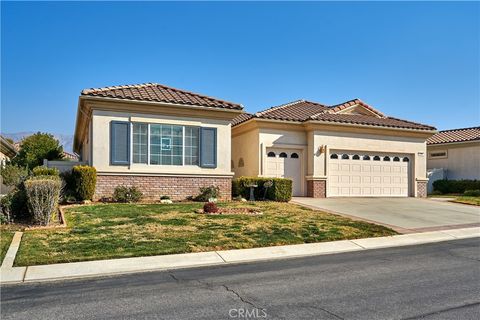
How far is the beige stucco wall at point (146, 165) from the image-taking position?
15.7m

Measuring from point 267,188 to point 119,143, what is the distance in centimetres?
640

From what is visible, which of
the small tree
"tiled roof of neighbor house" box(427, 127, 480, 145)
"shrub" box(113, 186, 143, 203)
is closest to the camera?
"shrub" box(113, 186, 143, 203)

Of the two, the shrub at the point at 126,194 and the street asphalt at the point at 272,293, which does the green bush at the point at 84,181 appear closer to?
the shrub at the point at 126,194

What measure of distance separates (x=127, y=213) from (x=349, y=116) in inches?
533

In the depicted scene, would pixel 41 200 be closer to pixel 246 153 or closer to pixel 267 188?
pixel 267 188

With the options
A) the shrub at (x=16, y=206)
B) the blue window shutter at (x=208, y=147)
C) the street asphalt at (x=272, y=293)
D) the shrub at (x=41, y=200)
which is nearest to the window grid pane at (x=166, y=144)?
the blue window shutter at (x=208, y=147)

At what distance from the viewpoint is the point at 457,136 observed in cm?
2870

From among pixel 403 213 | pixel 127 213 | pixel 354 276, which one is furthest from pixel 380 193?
pixel 354 276

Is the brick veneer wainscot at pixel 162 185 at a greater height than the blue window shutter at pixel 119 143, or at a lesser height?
lesser

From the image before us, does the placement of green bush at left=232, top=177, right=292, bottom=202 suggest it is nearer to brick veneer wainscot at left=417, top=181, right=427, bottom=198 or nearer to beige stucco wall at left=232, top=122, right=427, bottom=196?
beige stucco wall at left=232, top=122, right=427, bottom=196

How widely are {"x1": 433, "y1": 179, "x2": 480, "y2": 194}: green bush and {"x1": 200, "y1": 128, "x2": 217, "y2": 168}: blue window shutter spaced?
1765cm

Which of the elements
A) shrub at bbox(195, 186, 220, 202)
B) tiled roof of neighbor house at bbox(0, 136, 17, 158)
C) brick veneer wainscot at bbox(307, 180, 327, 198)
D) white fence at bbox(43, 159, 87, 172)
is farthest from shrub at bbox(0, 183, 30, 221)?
tiled roof of neighbor house at bbox(0, 136, 17, 158)

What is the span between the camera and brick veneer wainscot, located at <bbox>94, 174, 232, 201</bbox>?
1573 centimetres

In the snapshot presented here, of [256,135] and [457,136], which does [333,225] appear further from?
[457,136]
